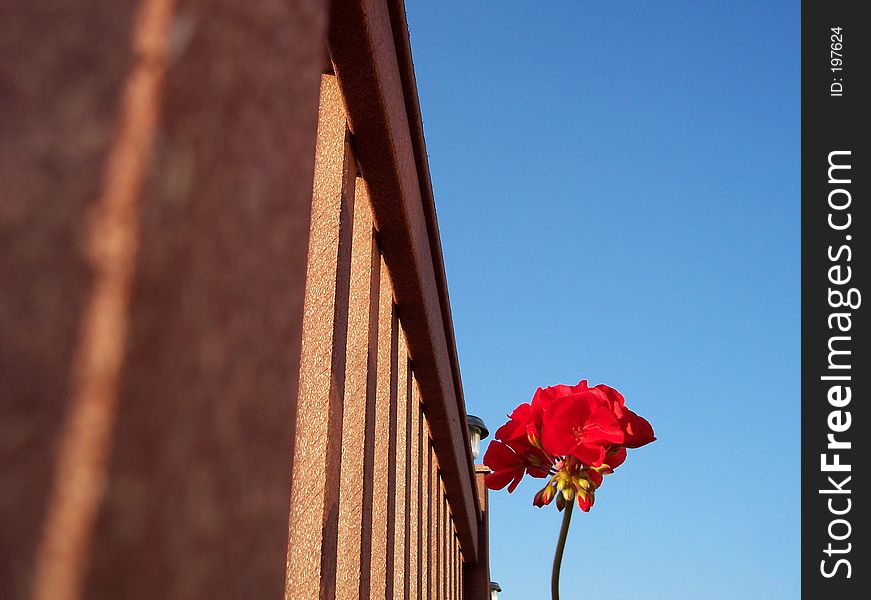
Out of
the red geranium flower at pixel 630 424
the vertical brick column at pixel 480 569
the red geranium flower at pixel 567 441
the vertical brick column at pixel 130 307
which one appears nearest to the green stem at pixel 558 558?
the red geranium flower at pixel 567 441

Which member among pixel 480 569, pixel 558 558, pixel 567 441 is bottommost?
pixel 480 569

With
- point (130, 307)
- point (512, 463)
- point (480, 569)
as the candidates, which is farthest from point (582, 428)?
point (480, 569)

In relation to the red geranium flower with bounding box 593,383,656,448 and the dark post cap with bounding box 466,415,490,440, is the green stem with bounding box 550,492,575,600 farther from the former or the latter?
the dark post cap with bounding box 466,415,490,440

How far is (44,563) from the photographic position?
5.1 inches

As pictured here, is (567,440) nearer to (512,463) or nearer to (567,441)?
(567,441)

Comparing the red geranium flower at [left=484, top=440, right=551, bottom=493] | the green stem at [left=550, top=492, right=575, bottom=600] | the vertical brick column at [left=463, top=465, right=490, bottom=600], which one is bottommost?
the vertical brick column at [left=463, top=465, right=490, bottom=600]

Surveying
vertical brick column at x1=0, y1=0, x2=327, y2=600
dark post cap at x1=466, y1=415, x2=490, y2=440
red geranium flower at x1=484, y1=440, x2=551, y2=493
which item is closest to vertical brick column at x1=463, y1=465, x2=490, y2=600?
dark post cap at x1=466, y1=415, x2=490, y2=440

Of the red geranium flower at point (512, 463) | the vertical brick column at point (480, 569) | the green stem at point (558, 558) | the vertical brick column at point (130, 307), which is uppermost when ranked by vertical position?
the vertical brick column at point (130, 307)

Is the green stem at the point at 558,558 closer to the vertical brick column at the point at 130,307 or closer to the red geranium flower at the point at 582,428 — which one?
the red geranium flower at the point at 582,428

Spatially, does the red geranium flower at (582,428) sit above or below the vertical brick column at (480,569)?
above
